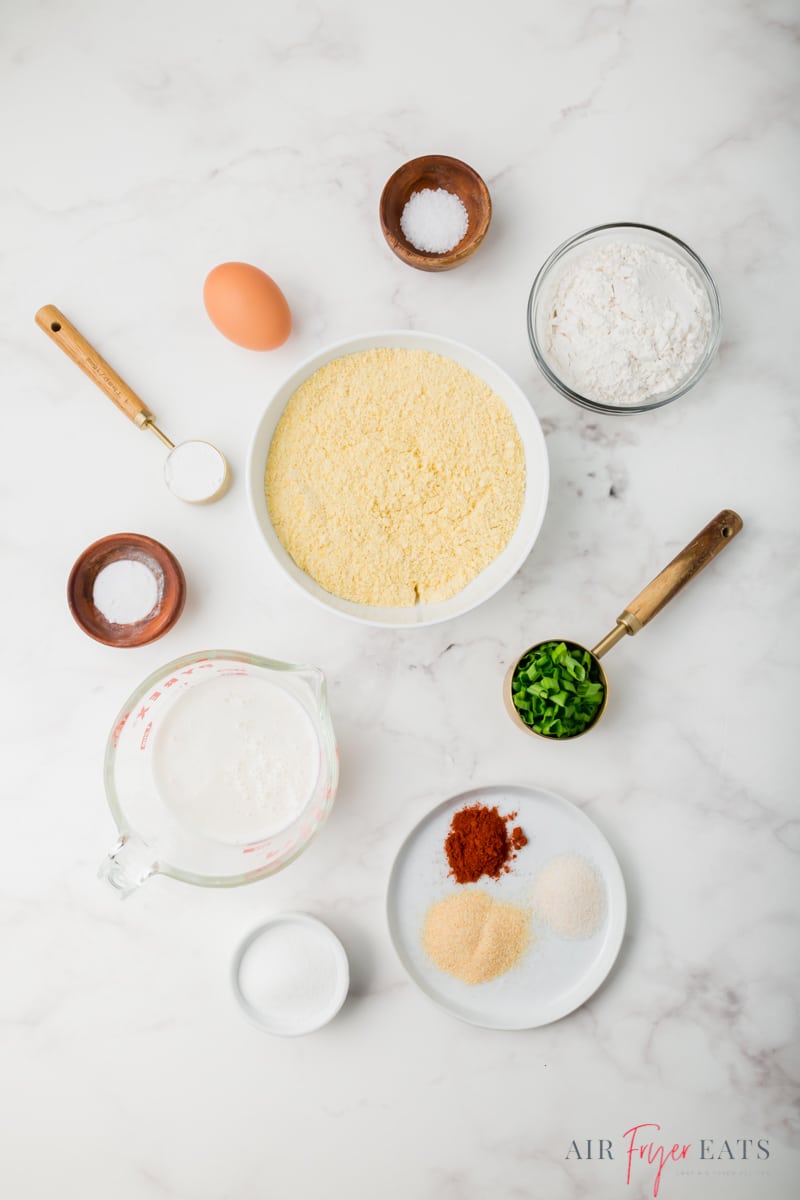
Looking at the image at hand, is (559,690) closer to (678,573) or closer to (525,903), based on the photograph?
(678,573)

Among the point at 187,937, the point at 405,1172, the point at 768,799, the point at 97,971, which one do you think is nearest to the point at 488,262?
the point at 768,799

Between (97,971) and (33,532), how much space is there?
0.80 m

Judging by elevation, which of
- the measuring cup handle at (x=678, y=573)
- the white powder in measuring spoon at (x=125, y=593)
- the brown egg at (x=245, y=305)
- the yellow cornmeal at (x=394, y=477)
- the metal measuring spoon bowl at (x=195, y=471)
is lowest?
the measuring cup handle at (x=678, y=573)

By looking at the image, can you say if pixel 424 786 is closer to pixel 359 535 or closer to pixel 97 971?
pixel 359 535

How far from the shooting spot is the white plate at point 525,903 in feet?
4.62

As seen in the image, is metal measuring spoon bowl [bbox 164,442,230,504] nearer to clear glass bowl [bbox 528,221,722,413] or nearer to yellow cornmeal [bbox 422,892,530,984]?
clear glass bowl [bbox 528,221,722,413]

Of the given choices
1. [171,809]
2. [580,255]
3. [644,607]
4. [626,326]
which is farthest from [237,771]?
[580,255]

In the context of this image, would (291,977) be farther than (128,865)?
Yes

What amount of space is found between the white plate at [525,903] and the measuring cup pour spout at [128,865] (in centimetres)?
42

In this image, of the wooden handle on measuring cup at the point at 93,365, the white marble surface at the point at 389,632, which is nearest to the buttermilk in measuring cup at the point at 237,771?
the white marble surface at the point at 389,632

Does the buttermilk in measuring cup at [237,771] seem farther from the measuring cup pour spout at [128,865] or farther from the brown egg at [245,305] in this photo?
the brown egg at [245,305]

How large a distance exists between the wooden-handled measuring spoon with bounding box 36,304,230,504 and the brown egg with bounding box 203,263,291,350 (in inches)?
7.8

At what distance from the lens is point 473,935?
139 centimetres

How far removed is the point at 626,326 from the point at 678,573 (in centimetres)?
43
